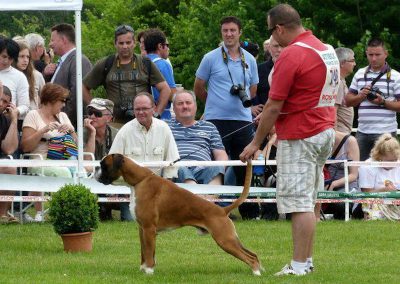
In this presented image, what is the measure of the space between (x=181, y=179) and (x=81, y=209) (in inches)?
134

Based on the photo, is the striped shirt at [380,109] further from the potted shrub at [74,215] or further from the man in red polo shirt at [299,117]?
the man in red polo shirt at [299,117]

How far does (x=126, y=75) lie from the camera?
47.4 ft

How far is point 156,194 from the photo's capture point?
971 centimetres

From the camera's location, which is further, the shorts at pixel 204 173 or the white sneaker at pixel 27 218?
the shorts at pixel 204 173

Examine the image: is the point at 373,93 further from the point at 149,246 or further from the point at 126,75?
the point at 149,246

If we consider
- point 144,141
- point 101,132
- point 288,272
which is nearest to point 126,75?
point 101,132

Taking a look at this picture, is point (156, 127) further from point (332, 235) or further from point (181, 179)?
point (332, 235)

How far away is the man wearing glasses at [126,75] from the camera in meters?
14.4

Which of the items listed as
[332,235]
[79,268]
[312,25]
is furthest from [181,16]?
[79,268]

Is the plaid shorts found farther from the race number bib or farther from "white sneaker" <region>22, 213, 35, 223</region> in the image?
"white sneaker" <region>22, 213, 35, 223</region>

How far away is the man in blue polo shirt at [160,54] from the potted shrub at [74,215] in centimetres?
441

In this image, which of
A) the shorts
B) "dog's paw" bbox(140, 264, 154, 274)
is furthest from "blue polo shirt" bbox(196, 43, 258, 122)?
"dog's paw" bbox(140, 264, 154, 274)

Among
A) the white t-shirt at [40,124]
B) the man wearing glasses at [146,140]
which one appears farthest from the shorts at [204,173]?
the white t-shirt at [40,124]

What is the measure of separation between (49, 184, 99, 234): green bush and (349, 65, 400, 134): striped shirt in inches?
214
